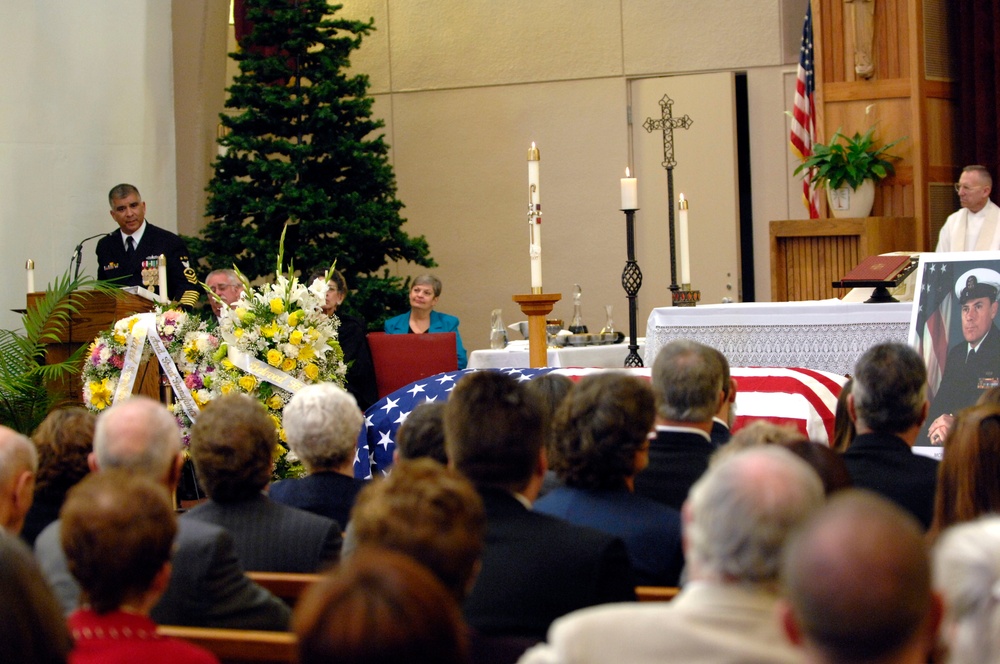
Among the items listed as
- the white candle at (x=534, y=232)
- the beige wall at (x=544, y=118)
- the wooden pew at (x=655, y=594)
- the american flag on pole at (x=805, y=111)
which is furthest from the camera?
the beige wall at (x=544, y=118)

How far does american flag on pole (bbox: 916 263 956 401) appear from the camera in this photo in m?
4.43

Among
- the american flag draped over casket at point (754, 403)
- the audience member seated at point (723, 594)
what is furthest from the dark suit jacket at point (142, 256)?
the audience member seated at point (723, 594)

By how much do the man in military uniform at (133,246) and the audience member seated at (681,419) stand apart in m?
4.99

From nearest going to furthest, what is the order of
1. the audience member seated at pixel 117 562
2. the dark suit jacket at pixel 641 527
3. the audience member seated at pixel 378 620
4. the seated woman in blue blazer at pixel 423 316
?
1. the audience member seated at pixel 378 620
2. the audience member seated at pixel 117 562
3. the dark suit jacket at pixel 641 527
4. the seated woman in blue blazer at pixel 423 316

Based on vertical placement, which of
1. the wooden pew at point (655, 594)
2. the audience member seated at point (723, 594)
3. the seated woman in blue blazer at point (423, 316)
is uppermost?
the seated woman in blue blazer at point (423, 316)

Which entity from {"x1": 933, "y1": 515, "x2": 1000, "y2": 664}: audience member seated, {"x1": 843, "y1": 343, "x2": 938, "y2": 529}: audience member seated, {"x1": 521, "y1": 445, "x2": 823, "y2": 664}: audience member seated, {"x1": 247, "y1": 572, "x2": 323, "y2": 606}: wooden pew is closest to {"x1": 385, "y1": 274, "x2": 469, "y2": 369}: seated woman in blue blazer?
{"x1": 843, "y1": 343, "x2": 938, "y2": 529}: audience member seated

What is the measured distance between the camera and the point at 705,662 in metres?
1.48

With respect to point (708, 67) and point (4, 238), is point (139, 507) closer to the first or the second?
point (4, 238)

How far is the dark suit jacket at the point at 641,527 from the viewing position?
250 cm

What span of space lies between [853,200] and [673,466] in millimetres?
5613

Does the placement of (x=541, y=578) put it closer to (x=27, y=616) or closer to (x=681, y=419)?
(x=27, y=616)

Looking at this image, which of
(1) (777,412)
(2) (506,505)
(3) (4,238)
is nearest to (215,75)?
(3) (4,238)

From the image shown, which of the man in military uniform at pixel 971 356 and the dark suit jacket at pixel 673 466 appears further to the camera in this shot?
the man in military uniform at pixel 971 356

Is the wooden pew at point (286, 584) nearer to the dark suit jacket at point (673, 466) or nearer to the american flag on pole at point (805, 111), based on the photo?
the dark suit jacket at point (673, 466)
